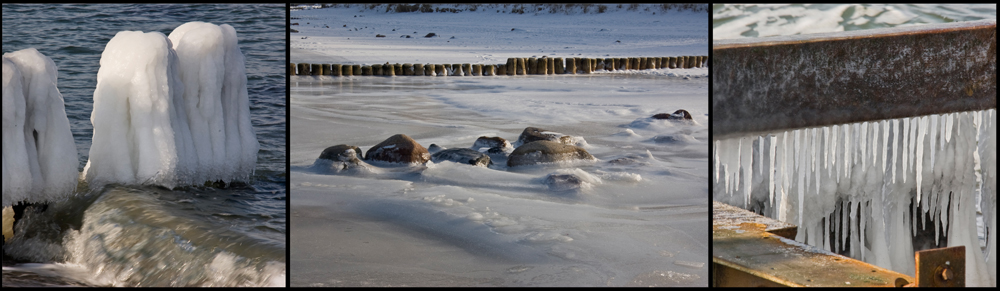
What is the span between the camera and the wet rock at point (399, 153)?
3.88 metres

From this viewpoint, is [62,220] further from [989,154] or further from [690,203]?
[989,154]

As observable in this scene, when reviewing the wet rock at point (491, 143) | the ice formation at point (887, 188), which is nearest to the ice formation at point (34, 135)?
the wet rock at point (491, 143)

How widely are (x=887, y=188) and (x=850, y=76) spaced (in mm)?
1007

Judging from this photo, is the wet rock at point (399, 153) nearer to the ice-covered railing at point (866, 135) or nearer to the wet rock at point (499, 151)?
the wet rock at point (499, 151)

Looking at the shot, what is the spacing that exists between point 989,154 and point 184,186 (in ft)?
14.7

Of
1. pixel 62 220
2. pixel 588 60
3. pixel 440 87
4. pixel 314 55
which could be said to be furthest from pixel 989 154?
pixel 588 60

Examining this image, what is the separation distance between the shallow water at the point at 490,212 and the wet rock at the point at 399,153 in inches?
2.8

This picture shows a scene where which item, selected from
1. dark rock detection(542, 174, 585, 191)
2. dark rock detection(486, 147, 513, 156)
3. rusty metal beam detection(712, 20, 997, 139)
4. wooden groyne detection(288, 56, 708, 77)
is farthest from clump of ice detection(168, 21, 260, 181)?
rusty metal beam detection(712, 20, 997, 139)

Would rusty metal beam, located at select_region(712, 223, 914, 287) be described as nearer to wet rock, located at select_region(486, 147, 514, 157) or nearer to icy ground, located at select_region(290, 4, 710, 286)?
icy ground, located at select_region(290, 4, 710, 286)

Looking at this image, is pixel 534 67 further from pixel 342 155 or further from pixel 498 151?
pixel 342 155

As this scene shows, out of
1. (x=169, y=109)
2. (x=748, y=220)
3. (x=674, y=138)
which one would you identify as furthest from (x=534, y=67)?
(x=748, y=220)

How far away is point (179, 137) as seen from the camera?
4520mm

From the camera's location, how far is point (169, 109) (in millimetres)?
4418

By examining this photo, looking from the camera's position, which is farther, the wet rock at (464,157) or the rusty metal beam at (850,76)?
the wet rock at (464,157)
